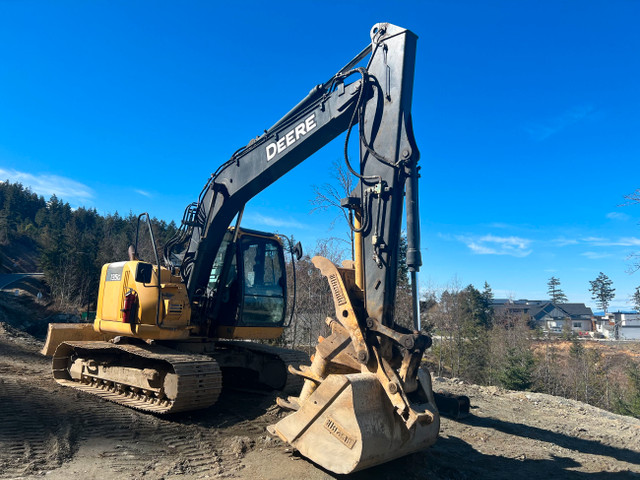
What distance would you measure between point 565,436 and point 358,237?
5.42 meters

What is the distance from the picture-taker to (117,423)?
6.11m

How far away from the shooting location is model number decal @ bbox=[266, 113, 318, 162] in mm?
5781

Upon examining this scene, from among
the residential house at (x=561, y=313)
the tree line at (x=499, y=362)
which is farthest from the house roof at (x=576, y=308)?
the tree line at (x=499, y=362)

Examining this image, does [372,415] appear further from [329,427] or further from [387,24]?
[387,24]

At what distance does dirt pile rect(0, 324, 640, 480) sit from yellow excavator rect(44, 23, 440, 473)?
1.30 feet

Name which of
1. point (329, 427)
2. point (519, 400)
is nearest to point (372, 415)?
point (329, 427)

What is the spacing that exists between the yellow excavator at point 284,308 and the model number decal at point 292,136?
0.02 metres

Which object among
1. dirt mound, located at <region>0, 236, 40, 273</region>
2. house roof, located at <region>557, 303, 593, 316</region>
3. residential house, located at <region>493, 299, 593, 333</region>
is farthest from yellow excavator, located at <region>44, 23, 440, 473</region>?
house roof, located at <region>557, 303, 593, 316</region>

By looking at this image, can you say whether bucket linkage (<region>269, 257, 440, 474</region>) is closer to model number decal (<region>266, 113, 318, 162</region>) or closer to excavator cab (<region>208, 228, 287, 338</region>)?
model number decal (<region>266, 113, 318, 162</region>)

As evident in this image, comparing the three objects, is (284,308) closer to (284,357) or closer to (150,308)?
(284,357)

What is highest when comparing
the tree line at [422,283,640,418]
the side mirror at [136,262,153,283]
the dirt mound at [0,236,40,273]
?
the dirt mound at [0,236,40,273]

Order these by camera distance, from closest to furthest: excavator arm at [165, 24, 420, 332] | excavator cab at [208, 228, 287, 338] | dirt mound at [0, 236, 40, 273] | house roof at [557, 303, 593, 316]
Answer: excavator arm at [165, 24, 420, 332] → excavator cab at [208, 228, 287, 338] → dirt mound at [0, 236, 40, 273] → house roof at [557, 303, 593, 316]

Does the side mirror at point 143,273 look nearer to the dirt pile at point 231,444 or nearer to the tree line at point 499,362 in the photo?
the dirt pile at point 231,444

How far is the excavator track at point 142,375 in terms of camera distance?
6.26m
